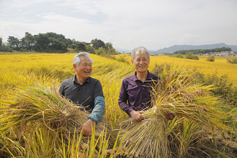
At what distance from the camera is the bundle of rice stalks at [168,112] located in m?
1.18

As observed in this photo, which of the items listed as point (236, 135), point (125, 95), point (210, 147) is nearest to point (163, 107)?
point (125, 95)

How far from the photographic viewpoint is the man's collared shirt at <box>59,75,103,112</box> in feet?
5.28

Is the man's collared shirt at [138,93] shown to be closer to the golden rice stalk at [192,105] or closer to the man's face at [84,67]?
the golden rice stalk at [192,105]

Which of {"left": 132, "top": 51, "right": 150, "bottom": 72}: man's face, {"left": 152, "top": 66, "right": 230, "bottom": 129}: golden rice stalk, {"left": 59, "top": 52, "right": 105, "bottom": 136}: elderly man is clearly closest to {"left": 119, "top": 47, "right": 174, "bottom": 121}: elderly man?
{"left": 132, "top": 51, "right": 150, "bottom": 72}: man's face

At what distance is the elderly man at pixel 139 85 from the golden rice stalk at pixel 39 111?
0.58 metres

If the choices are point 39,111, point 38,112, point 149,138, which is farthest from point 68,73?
point 149,138

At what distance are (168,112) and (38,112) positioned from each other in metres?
1.22

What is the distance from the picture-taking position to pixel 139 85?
5.26 feet

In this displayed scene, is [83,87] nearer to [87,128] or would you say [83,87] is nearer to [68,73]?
[87,128]

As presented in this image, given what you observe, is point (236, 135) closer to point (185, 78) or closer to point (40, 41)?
point (185, 78)

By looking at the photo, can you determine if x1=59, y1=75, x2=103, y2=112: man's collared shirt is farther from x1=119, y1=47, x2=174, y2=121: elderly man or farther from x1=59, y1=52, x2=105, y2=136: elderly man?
x1=119, y1=47, x2=174, y2=121: elderly man

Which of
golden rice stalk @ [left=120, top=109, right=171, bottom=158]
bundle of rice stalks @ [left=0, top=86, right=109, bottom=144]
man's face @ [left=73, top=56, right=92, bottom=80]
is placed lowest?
golden rice stalk @ [left=120, top=109, right=171, bottom=158]

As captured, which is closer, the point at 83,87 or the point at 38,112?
the point at 38,112

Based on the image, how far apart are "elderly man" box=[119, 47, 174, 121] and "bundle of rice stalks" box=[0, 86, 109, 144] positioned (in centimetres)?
56
